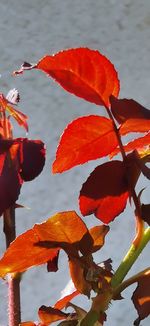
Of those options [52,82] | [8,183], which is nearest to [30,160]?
[8,183]

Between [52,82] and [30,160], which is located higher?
[52,82]

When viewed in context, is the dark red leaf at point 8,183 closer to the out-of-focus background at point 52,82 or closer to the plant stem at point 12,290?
the plant stem at point 12,290

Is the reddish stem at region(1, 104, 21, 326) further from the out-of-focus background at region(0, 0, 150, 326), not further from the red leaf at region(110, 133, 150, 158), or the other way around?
the out-of-focus background at region(0, 0, 150, 326)

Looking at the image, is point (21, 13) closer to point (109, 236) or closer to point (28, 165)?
point (109, 236)

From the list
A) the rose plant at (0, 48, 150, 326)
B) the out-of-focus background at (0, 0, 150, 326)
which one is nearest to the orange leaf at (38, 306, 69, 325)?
the rose plant at (0, 48, 150, 326)

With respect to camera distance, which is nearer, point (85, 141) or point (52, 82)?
point (85, 141)

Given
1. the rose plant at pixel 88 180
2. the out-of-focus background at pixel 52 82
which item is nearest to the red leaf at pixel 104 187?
the rose plant at pixel 88 180

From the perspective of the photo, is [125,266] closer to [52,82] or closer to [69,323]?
[69,323]
